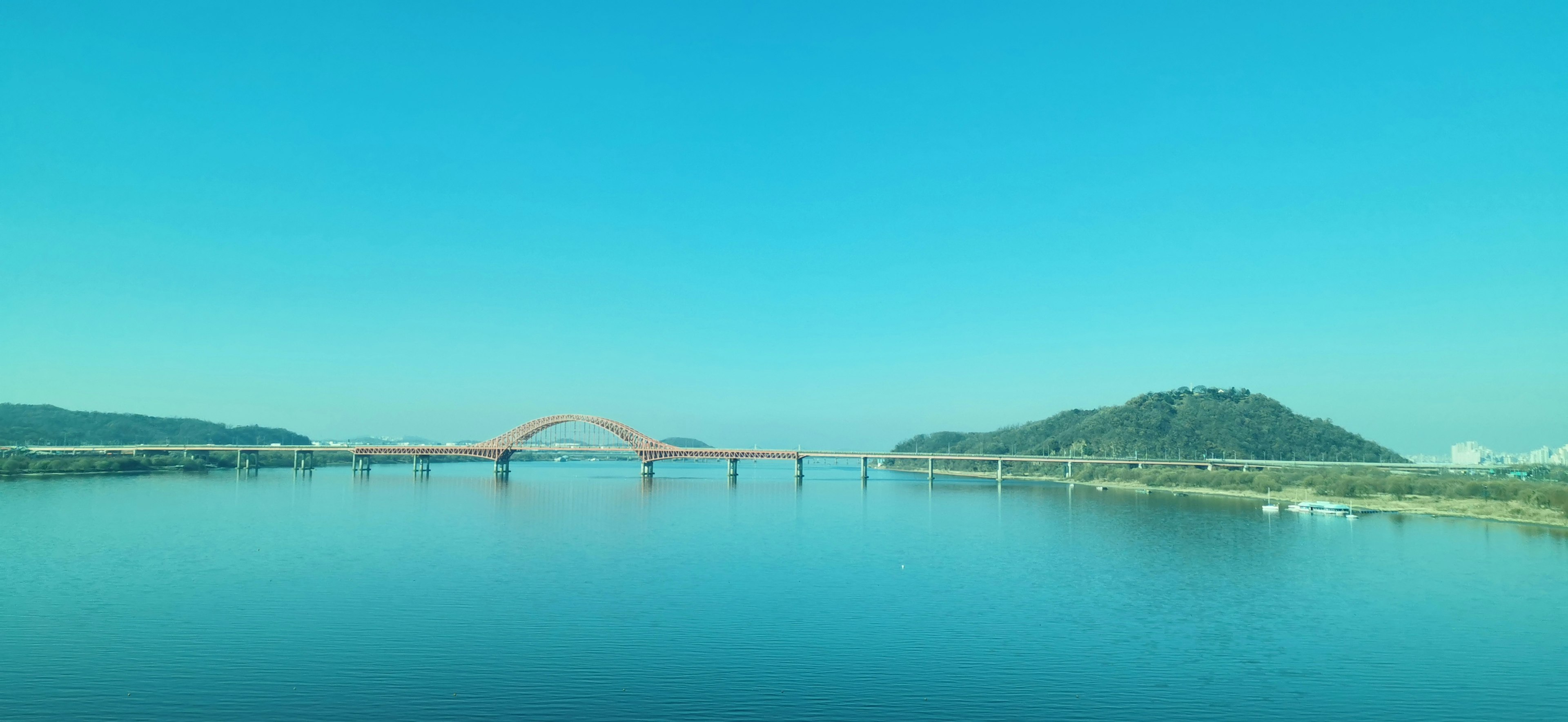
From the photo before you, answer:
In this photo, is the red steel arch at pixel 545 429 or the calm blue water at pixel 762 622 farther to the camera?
the red steel arch at pixel 545 429

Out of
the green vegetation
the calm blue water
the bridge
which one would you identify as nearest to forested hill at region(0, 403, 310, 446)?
the bridge

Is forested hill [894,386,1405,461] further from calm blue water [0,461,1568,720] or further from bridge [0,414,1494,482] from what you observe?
calm blue water [0,461,1568,720]

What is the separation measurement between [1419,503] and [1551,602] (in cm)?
4310

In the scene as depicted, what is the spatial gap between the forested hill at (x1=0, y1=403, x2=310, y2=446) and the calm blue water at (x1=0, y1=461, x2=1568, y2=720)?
116 metres

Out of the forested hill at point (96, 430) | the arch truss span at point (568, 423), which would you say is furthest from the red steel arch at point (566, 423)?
the forested hill at point (96, 430)

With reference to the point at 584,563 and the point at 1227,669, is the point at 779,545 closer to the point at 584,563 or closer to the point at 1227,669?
the point at 584,563

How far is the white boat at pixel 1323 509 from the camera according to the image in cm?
5603

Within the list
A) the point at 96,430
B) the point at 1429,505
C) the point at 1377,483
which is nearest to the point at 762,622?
the point at 1429,505

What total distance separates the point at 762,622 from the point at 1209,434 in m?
130

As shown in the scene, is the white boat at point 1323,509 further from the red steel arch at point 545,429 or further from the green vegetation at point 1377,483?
the red steel arch at point 545,429

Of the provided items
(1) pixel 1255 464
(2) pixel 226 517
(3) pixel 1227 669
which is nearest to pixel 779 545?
(3) pixel 1227 669

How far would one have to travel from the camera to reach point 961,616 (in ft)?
71.4

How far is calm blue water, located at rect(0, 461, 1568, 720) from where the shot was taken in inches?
583

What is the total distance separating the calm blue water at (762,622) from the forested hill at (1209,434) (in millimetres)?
86839
